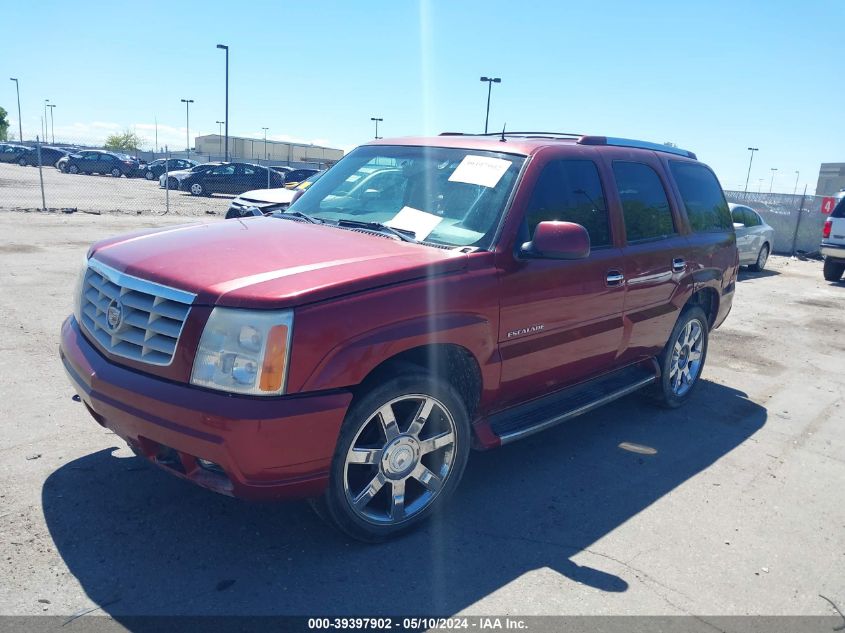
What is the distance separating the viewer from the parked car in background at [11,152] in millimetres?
47781

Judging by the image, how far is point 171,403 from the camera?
9.39ft

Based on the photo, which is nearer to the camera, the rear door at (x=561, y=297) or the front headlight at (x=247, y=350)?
the front headlight at (x=247, y=350)

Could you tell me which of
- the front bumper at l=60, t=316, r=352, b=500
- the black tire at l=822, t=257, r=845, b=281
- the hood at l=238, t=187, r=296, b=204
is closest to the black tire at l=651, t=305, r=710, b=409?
the front bumper at l=60, t=316, r=352, b=500

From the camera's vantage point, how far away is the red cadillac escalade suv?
9.34ft

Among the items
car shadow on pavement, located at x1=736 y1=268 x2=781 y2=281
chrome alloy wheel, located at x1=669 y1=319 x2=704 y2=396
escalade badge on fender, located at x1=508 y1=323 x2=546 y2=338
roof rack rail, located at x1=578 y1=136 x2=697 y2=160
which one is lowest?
Answer: car shadow on pavement, located at x1=736 y1=268 x2=781 y2=281

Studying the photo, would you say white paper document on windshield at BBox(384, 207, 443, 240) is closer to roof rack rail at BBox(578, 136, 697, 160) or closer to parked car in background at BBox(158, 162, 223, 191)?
roof rack rail at BBox(578, 136, 697, 160)

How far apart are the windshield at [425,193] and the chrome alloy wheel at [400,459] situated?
38.2 inches

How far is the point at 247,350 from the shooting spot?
2812mm

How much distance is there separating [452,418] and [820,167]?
56189 mm

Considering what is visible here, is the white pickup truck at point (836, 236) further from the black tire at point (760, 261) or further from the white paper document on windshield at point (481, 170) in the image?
the white paper document on windshield at point (481, 170)

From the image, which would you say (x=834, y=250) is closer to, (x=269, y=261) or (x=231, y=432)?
(x=269, y=261)

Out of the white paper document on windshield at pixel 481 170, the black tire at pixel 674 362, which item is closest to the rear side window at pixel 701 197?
the black tire at pixel 674 362

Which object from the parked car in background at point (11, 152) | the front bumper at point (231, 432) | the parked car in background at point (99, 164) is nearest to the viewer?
the front bumper at point (231, 432)

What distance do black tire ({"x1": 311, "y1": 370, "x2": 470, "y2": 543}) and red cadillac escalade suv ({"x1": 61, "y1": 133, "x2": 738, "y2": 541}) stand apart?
1 centimetres
